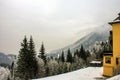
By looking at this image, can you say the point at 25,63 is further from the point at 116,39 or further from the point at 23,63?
the point at 116,39

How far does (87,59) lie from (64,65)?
13874mm

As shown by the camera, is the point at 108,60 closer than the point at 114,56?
No

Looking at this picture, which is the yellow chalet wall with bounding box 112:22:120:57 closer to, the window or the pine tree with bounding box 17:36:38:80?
the window

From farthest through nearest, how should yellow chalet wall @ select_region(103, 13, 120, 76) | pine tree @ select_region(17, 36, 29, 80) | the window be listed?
pine tree @ select_region(17, 36, 29, 80) < the window < yellow chalet wall @ select_region(103, 13, 120, 76)

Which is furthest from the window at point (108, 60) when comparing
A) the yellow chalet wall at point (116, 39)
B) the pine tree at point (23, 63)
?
the pine tree at point (23, 63)

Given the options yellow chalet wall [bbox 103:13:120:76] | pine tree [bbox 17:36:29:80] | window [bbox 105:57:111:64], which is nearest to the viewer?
yellow chalet wall [bbox 103:13:120:76]

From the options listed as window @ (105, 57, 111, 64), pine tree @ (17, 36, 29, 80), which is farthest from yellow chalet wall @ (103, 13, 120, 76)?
pine tree @ (17, 36, 29, 80)

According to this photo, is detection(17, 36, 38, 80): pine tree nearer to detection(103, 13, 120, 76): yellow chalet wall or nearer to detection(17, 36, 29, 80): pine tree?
detection(17, 36, 29, 80): pine tree

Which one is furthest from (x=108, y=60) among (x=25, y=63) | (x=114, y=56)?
(x=25, y=63)

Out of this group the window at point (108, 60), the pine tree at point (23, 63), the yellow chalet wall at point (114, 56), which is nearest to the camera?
the yellow chalet wall at point (114, 56)

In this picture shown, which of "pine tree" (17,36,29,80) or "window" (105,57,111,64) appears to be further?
"pine tree" (17,36,29,80)

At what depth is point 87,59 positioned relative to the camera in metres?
119

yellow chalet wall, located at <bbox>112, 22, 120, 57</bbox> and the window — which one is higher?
yellow chalet wall, located at <bbox>112, 22, 120, 57</bbox>

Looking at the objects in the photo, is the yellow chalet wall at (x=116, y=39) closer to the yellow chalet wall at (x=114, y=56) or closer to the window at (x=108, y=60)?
the yellow chalet wall at (x=114, y=56)
